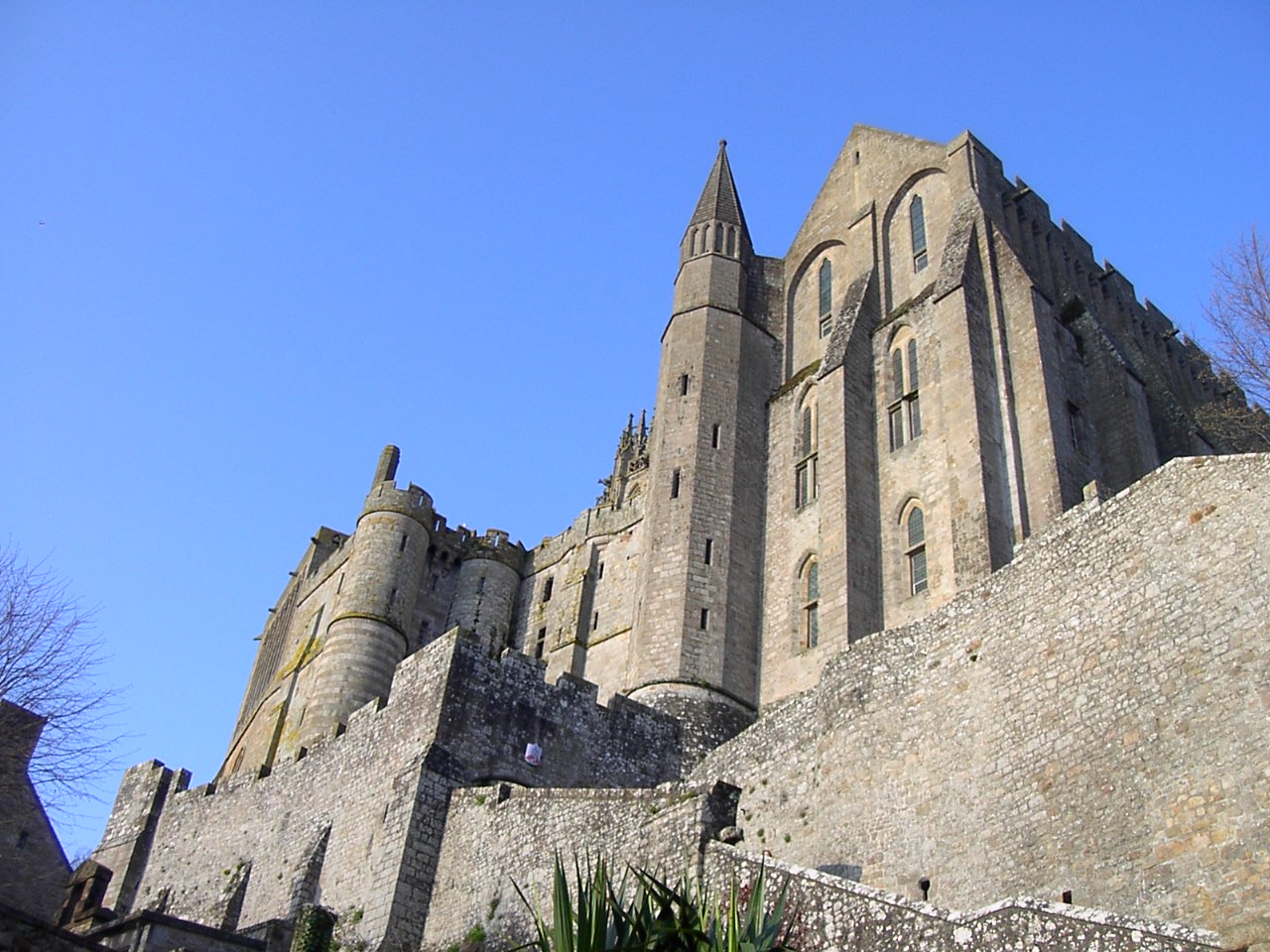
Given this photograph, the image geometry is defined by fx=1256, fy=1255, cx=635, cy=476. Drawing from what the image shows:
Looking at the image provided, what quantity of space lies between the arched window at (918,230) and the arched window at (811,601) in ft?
26.7

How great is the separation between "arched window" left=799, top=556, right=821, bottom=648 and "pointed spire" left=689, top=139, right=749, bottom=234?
461 inches

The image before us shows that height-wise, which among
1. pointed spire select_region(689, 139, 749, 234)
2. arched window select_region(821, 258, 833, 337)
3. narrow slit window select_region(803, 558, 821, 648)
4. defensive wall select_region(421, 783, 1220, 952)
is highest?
pointed spire select_region(689, 139, 749, 234)

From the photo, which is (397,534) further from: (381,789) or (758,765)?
(758,765)

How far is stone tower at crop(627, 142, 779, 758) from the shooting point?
25.3 metres

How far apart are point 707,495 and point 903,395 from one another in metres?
4.88

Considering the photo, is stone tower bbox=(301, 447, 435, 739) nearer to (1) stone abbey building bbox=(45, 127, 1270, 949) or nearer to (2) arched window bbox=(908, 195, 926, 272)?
(1) stone abbey building bbox=(45, 127, 1270, 949)

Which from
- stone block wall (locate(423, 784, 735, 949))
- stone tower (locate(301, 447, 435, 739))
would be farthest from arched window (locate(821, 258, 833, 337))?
stone block wall (locate(423, 784, 735, 949))

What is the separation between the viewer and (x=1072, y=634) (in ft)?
49.8

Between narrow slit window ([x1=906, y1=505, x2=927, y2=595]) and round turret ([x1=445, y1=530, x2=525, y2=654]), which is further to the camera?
round turret ([x1=445, y1=530, x2=525, y2=654])

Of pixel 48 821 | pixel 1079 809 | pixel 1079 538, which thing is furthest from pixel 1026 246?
pixel 48 821

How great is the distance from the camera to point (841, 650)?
21422 mm

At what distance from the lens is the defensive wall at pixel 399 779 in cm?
1873

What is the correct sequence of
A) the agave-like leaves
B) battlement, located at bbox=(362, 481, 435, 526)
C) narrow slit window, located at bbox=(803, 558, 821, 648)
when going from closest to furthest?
the agave-like leaves, narrow slit window, located at bbox=(803, 558, 821, 648), battlement, located at bbox=(362, 481, 435, 526)

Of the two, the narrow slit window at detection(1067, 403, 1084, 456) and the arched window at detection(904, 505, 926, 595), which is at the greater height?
the narrow slit window at detection(1067, 403, 1084, 456)
